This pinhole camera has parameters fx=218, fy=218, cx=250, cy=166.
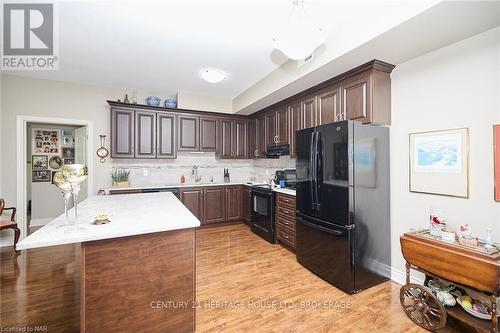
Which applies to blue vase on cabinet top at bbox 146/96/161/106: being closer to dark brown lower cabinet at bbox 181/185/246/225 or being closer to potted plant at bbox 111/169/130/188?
potted plant at bbox 111/169/130/188

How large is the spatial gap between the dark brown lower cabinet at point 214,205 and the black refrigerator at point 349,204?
90.1 inches

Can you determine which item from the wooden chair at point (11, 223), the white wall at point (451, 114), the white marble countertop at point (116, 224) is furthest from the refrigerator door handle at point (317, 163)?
the wooden chair at point (11, 223)

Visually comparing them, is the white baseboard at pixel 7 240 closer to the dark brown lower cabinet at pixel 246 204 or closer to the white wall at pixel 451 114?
the dark brown lower cabinet at pixel 246 204

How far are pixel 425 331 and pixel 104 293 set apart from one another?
2.44m

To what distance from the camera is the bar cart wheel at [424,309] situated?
1746 mm

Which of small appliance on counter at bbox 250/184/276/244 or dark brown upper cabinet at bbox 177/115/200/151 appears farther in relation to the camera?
dark brown upper cabinet at bbox 177/115/200/151

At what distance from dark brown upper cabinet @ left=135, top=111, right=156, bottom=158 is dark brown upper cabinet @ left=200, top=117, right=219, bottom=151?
95 cm

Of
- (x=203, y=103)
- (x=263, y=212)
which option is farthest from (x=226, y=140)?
(x=263, y=212)

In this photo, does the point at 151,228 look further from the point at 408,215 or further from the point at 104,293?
the point at 408,215

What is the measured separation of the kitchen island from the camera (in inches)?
54.7

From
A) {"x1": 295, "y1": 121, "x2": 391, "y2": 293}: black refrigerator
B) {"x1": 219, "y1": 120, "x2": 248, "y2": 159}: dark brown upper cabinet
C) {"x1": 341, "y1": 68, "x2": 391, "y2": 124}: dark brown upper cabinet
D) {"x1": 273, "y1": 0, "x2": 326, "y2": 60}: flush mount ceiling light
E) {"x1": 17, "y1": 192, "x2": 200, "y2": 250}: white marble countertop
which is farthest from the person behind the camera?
{"x1": 219, "y1": 120, "x2": 248, "y2": 159}: dark brown upper cabinet

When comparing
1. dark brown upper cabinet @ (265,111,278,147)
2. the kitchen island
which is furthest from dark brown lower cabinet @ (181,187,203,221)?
the kitchen island

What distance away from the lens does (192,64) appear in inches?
126

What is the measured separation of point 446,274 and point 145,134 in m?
4.63
